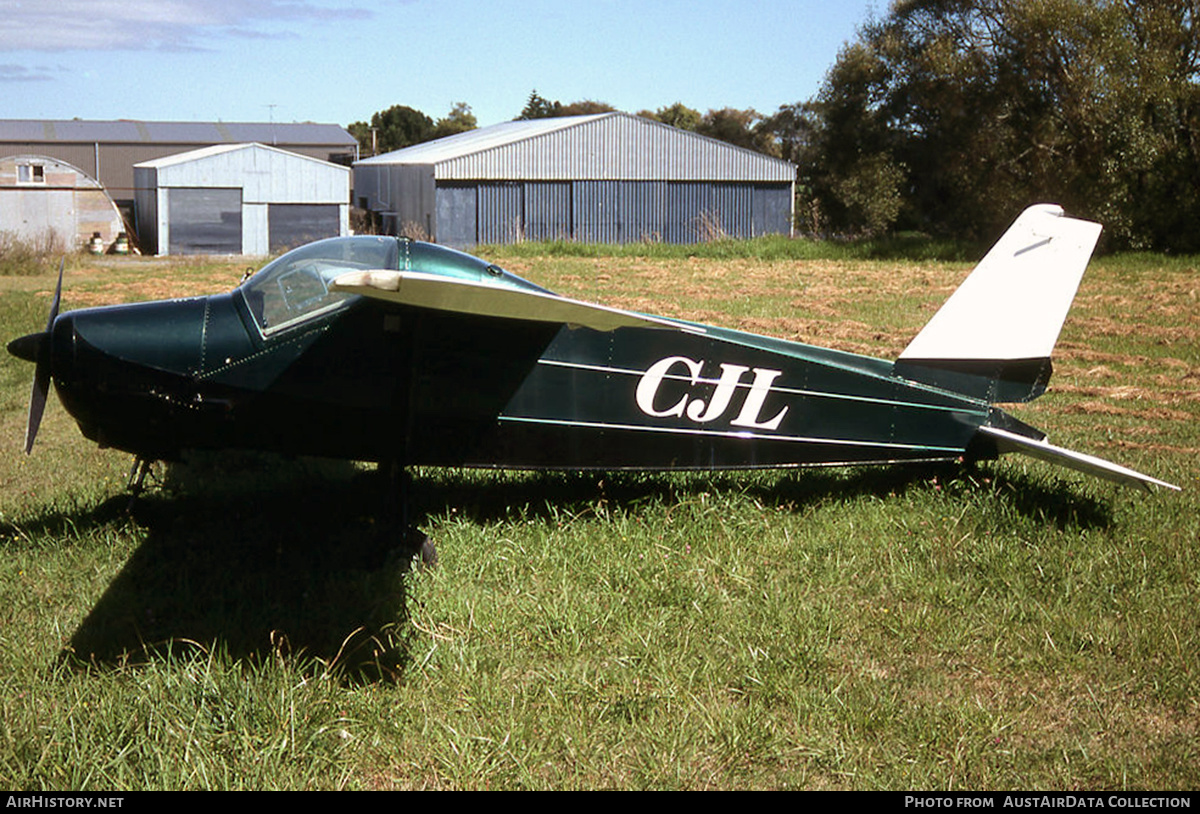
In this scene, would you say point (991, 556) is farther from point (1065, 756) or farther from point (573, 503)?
point (573, 503)

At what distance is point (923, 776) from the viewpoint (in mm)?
3777

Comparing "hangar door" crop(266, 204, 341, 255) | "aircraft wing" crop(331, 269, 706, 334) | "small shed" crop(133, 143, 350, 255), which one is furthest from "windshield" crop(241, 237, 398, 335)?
"hangar door" crop(266, 204, 341, 255)

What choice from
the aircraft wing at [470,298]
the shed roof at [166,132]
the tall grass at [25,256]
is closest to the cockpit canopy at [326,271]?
the aircraft wing at [470,298]

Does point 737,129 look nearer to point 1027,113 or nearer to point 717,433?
point 1027,113

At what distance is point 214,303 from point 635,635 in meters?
3.00

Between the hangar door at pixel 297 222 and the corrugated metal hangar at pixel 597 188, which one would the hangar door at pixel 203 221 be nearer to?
the hangar door at pixel 297 222

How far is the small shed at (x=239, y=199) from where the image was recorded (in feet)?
133

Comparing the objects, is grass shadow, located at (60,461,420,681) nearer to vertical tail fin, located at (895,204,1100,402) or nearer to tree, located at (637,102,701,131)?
vertical tail fin, located at (895,204,1100,402)

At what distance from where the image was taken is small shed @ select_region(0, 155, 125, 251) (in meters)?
40.7

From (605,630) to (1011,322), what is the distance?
3367mm

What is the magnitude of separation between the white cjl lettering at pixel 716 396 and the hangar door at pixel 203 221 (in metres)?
38.7

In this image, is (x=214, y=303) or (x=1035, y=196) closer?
(x=214, y=303)
